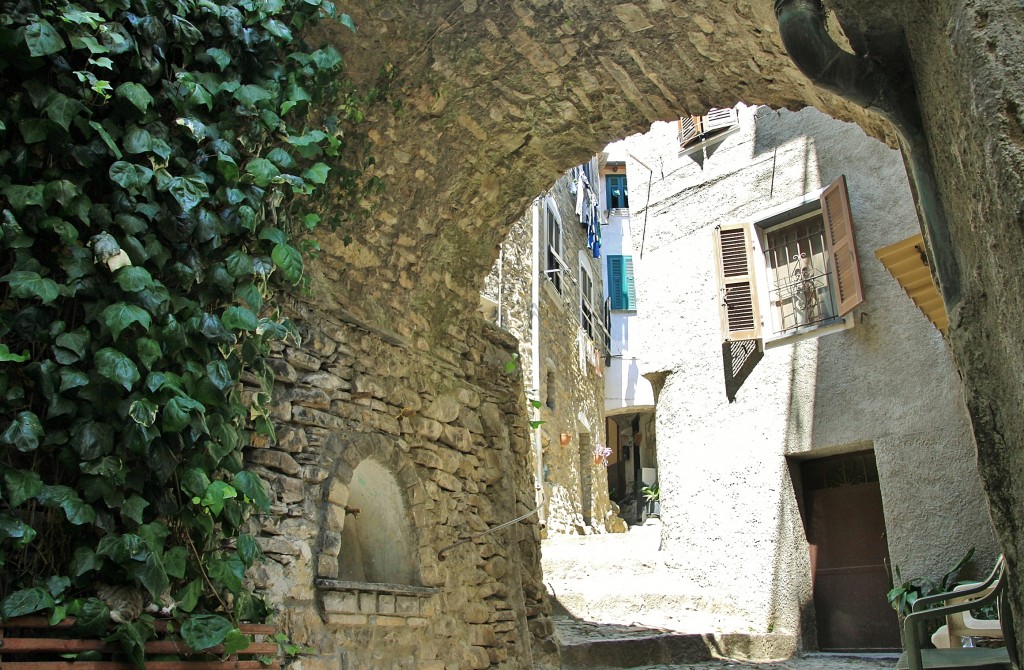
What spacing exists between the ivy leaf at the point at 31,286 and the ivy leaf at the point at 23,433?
1.20 ft

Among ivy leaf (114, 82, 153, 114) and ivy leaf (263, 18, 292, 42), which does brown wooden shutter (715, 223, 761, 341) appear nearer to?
ivy leaf (263, 18, 292, 42)

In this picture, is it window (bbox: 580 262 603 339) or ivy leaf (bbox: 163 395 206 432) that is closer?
ivy leaf (bbox: 163 395 206 432)

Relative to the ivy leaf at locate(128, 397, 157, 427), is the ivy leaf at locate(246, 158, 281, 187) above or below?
above

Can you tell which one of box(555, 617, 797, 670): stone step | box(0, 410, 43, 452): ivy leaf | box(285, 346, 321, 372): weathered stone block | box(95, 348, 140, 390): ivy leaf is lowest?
box(555, 617, 797, 670): stone step

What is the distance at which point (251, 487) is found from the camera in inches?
130

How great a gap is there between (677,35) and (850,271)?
3642 millimetres

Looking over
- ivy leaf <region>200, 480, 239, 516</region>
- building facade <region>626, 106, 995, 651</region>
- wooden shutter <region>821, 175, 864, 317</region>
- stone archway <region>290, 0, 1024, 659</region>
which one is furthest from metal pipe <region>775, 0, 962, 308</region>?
wooden shutter <region>821, 175, 864, 317</region>

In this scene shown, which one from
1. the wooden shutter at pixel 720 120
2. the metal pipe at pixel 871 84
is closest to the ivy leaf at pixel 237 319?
the metal pipe at pixel 871 84

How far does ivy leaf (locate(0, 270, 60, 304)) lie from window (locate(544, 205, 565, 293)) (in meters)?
9.32

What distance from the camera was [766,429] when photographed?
7434mm

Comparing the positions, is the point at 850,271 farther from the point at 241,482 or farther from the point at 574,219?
the point at 574,219

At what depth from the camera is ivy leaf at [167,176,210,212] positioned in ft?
10.5

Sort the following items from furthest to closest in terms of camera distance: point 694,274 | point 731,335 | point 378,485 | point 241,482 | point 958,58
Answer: point 694,274 < point 731,335 < point 378,485 < point 241,482 < point 958,58

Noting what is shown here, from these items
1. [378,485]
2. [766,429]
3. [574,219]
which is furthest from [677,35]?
[574,219]
